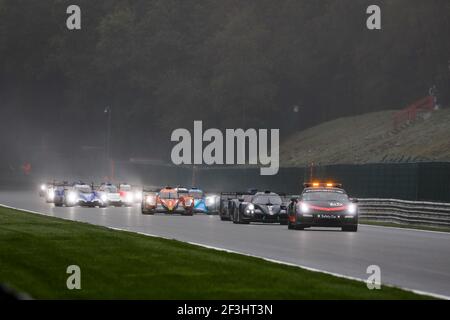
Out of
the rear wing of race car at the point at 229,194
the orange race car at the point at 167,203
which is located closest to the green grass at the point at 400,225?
the rear wing of race car at the point at 229,194

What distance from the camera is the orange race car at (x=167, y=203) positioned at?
50003 millimetres

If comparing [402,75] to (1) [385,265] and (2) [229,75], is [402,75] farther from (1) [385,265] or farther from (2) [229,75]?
(1) [385,265]

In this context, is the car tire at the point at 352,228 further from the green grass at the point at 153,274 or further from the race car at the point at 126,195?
the race car at the point at 126,195

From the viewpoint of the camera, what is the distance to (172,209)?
50.0 meters

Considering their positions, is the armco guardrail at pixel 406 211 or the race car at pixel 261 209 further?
the race car at pixel 261 209

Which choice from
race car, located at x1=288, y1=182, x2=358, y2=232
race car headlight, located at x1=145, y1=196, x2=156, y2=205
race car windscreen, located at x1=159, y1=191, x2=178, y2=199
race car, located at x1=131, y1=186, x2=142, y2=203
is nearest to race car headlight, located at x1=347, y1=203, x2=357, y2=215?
race car, located at x1=288, y1=182, x2=358, y2=232

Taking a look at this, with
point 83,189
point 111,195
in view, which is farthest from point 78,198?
point 111,195

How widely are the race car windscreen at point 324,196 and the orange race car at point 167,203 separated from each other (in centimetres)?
1363

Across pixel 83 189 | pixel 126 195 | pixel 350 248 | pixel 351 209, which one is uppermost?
pixel 83 189

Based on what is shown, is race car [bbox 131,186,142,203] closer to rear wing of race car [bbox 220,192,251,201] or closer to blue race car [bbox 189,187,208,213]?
blue race car [bbox 189,187,208,213]

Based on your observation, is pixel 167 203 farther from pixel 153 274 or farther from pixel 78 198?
pixel 153 274

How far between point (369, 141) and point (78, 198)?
24580mm

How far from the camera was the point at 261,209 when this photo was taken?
41344 mm

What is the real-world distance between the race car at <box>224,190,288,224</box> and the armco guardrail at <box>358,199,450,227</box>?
3947 millimetres
